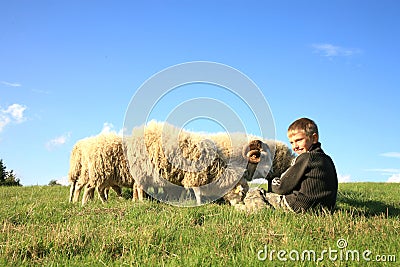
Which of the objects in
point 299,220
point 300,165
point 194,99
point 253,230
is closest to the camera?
point 253,230

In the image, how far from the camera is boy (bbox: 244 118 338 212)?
20.0 ft

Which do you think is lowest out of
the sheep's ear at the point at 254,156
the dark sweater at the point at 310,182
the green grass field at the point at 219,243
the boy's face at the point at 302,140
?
the green grass field at the point at 219,243

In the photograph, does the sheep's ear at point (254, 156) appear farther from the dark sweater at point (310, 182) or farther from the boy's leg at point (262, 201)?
the dark sweater at point (310, 182)

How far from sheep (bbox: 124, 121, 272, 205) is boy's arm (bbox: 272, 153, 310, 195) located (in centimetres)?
361

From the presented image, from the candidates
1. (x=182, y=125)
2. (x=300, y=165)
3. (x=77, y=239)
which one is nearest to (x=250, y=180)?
(x=182, y=125)

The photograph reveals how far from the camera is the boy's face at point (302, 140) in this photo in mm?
6285

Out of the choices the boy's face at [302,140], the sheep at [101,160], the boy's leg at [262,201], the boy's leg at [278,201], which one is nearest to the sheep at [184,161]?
the sheep at [101,160]

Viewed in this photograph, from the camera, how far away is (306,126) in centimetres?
627

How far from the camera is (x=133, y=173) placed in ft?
34.6

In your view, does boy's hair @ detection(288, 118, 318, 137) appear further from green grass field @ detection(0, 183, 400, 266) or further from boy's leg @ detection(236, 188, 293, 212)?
green grass field @ detection(0, 183, 400, 266)

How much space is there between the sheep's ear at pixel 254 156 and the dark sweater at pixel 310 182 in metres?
4.26

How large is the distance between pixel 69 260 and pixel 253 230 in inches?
88.3

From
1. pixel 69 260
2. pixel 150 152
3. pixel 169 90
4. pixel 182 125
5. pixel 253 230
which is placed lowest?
pixel 69 260

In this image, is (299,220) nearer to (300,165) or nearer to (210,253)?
(300,165)
